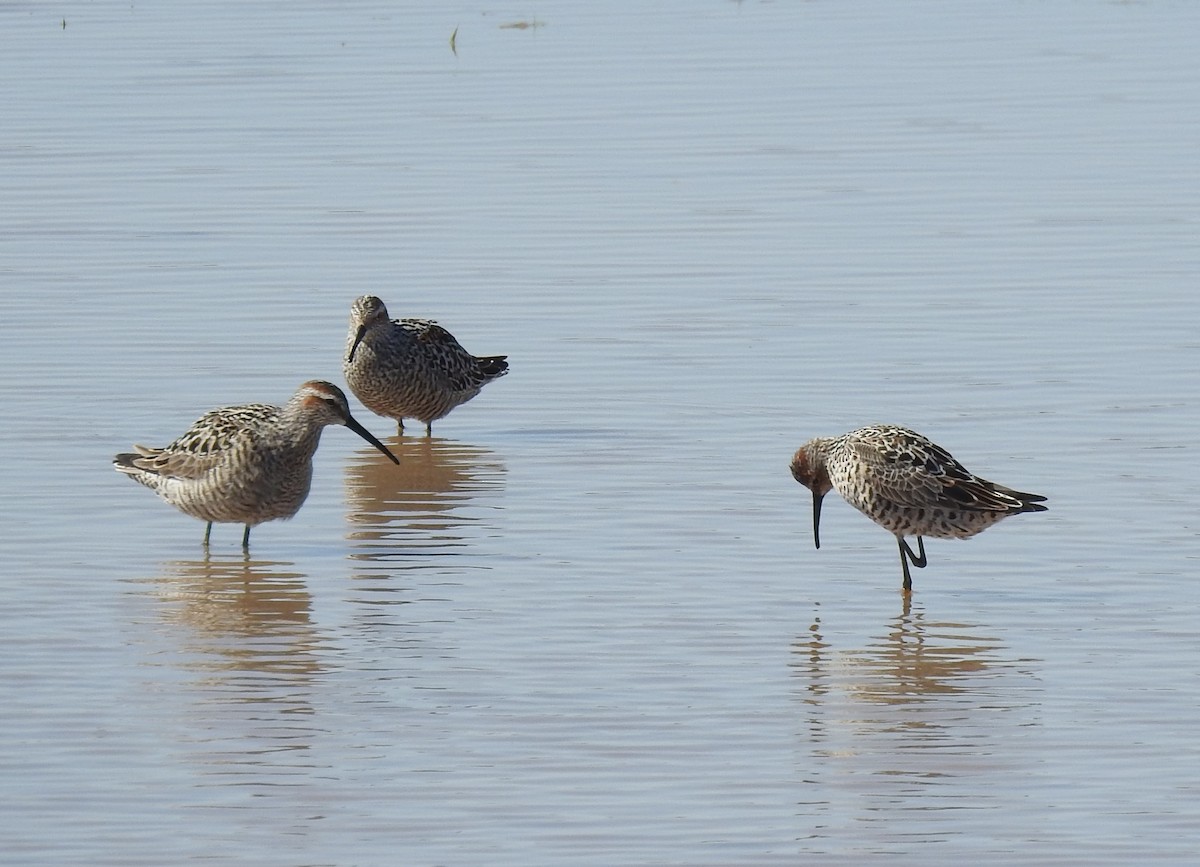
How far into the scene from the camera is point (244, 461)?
12.5 metres

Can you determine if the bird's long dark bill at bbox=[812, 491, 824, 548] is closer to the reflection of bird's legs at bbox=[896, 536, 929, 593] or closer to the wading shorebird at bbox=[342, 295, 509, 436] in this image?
the reflection of bird's legs at bbox=[896, 536, 929, 593]

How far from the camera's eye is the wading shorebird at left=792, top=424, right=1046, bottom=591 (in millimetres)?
12000

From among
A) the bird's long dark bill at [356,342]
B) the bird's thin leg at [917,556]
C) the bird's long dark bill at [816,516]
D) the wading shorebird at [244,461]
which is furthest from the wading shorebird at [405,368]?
the bird's thin leg at [917,556]

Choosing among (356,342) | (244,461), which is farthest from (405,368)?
(244,461)

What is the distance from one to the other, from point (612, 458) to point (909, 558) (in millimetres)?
2492

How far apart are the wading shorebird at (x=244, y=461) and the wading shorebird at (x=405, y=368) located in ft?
9.32

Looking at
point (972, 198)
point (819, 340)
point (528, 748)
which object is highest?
point (972, 198)

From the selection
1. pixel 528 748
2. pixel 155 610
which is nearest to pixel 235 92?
pixel 155 610

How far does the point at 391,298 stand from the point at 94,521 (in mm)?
6086

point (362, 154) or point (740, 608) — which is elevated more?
point (362, 154)

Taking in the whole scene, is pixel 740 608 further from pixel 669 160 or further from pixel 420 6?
pixel 420 6

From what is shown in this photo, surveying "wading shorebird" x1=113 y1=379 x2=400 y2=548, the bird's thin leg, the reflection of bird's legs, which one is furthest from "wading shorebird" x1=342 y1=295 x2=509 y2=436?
the bird's thin leg

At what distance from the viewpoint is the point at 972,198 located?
21547mm

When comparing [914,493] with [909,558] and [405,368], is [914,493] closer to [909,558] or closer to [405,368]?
[909,558]
